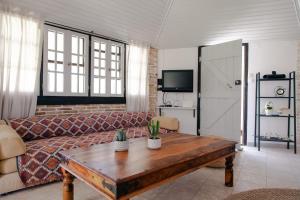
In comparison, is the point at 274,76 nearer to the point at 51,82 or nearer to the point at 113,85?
the point at 113,85

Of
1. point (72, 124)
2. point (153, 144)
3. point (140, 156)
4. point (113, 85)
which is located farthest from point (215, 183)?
point (113, 85)

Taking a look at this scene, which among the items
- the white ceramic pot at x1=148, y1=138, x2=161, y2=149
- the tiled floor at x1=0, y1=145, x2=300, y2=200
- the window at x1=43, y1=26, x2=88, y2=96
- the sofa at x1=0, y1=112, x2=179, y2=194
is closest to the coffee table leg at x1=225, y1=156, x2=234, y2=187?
the tiled floor at x1=0, y1=145, x2=300, y2=200

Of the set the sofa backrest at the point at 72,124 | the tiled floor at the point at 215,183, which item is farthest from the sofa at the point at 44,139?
the tiled floor at the point at 215,183

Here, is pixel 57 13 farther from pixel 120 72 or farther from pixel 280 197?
pixel 280 197

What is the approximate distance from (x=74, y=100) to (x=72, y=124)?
24.2 inches

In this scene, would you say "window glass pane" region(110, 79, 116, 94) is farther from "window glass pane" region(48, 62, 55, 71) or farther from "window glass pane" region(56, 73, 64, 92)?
"window glass pane" region(48, 62, 55, 71)

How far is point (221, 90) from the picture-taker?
448cm

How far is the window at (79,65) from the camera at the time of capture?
333 cm

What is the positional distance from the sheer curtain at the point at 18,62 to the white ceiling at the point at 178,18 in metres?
0.26

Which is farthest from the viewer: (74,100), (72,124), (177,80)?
(177,80)

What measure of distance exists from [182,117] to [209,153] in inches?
125

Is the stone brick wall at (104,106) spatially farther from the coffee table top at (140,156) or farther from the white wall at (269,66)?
the white wall at (269,66)

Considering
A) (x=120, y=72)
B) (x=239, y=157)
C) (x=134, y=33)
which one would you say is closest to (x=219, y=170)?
(x=239, y=157)

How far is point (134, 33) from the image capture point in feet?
14.2
